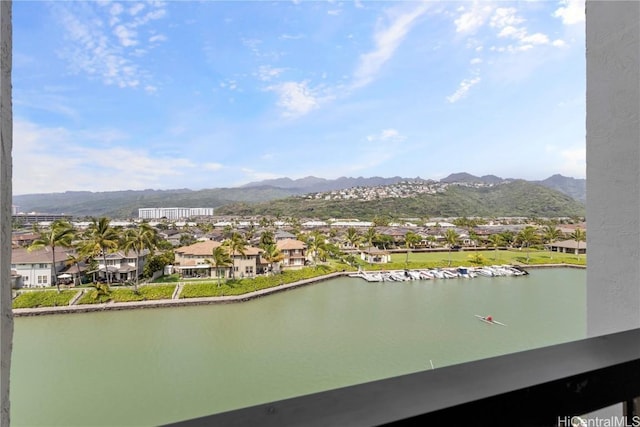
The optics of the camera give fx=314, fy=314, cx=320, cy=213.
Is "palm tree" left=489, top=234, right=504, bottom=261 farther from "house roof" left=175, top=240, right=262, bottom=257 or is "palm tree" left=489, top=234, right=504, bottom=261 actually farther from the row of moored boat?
"house roof" left=175, top=240, right=262, bottom=257

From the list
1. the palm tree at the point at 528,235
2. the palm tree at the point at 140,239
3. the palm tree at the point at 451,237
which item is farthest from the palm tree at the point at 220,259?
the palm tree at the point at 528,235

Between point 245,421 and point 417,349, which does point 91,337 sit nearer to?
point 417,349

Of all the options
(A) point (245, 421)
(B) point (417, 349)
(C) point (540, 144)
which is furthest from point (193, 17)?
(B) point (417, 349)

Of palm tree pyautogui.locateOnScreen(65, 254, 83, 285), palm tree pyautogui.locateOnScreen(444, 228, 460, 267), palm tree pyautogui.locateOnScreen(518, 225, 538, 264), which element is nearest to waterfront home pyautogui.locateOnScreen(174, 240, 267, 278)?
palm tree pyautogui.locateOnScreen(65, 254, 83, 285)

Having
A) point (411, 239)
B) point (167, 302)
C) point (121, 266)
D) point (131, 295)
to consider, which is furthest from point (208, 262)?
point (411, 239)

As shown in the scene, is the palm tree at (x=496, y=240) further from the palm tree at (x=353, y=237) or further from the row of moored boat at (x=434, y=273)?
the palm tree at (x=353, y=237)

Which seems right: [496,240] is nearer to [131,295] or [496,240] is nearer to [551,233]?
[551,233]

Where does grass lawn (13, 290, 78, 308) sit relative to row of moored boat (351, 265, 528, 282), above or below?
above

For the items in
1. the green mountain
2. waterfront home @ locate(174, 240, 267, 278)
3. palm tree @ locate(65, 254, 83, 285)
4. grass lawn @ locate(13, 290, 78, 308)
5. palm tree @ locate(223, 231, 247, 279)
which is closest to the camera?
palm tree @ locate(65, 254, 83, 285)
